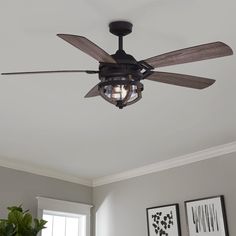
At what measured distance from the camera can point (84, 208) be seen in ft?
16.9

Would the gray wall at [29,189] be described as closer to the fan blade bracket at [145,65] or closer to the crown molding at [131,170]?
the crown molding at [131,170]

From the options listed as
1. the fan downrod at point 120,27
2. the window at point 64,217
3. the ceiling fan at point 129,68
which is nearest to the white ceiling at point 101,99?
the fan downrod at point 120,27

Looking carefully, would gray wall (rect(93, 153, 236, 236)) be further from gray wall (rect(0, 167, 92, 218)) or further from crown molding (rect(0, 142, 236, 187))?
gray wall (rect(0, 167, 92, 218))

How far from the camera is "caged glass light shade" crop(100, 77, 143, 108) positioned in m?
1.85

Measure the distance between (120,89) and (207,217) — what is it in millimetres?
2685

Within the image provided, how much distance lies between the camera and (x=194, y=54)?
1768 millimetres

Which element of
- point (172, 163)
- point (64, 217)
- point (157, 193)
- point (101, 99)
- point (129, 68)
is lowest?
point (64, 217)

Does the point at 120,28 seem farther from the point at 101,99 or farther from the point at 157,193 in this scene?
the point at 157,193

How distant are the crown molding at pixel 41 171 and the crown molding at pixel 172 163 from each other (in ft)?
0.84

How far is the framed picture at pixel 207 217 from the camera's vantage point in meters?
3.92

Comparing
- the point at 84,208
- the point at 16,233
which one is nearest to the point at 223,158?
the point at 84,208

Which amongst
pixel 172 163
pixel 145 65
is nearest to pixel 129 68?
pixel 145 65

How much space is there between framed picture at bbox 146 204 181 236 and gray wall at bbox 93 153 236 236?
7cm

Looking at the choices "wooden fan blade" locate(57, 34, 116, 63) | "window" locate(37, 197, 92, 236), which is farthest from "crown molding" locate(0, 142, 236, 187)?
"wooden fan blade" locate(57, 34, 116, 63)
